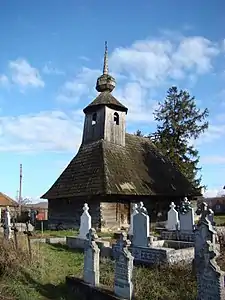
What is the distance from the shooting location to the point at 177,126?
117ft

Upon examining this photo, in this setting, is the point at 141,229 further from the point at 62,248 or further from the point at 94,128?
the point at 94,128

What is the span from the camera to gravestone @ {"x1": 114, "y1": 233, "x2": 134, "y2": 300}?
6.82 m

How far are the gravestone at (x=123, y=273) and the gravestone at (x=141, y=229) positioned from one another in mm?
4577

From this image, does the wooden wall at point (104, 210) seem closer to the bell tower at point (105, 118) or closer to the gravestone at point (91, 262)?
the bell tower at point (105, 118)

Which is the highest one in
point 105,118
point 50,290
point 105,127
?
point 105,118

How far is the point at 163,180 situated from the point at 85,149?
662 cm

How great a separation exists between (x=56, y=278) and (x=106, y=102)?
18.2 metres

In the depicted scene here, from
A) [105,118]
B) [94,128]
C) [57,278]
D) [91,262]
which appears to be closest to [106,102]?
[105,118]

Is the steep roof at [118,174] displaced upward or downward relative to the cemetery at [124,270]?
upward

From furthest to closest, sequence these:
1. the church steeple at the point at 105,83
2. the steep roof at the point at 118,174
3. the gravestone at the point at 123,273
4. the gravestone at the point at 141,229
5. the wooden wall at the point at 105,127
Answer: the church steeple at the point at 105,83, the wooden wall at the point at 105,127, the steep roof at the point at 118,174, the gravestone at the point at 141,229, the gravestone at the point at 123,273

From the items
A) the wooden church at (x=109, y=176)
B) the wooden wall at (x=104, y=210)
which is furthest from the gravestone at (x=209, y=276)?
the wooden wall at (x=104, y=210)

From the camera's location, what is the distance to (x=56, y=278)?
29.8 feet

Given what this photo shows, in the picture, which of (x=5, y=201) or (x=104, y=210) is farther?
(x=5, y=201)

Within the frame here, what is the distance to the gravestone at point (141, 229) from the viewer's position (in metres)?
11.8
